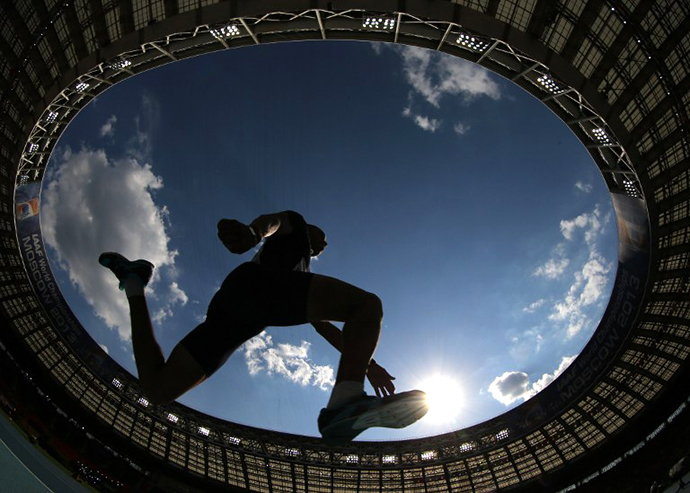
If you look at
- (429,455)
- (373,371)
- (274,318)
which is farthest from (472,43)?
(429,455)

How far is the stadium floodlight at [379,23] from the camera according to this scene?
61.9ft

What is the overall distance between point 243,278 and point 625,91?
22.5m

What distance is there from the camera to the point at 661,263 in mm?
Answer: 24594

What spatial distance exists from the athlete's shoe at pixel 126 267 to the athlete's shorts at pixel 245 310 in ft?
2.59

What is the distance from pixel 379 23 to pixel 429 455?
105ft

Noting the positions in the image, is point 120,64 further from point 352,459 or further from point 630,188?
point 352,459

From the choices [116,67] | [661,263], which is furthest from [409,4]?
[661,263]

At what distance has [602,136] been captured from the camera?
2186 cm

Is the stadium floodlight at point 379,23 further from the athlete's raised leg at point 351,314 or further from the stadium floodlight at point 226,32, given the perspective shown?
the athlete's raised leg at point 351,314

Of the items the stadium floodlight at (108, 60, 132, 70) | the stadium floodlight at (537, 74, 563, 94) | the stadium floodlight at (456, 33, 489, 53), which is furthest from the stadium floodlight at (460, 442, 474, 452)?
the stadium floodlight at (108, 60, 132, 70)

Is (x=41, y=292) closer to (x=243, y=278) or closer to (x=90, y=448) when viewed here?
(x=90, y=448)

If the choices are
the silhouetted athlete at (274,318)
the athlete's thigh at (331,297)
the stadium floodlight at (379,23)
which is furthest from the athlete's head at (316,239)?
the stadium floodlight at (379,23)

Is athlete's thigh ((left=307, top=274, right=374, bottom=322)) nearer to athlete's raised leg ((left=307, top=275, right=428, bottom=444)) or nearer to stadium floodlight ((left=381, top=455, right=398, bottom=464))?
athlete's raised leg ((left=307, top=275, right=428, bottom=444))

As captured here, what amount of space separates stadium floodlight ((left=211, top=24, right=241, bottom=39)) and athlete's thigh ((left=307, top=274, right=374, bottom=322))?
1918 centimetres
